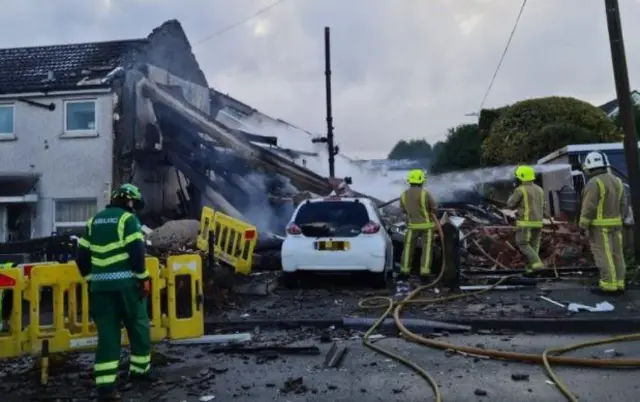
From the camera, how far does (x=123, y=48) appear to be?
19.0 meters

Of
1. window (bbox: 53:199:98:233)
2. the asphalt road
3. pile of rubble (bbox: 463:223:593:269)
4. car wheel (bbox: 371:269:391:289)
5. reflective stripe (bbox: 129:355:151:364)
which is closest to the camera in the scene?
A: the asphalt road

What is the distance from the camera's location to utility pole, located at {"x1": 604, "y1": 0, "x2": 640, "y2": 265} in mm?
10609

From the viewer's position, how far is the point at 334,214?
10.7m

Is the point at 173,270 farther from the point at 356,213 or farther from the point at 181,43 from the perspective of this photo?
the point at 181,43

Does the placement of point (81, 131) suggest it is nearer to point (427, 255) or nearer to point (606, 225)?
point (427, 255)

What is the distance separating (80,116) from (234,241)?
7.85m

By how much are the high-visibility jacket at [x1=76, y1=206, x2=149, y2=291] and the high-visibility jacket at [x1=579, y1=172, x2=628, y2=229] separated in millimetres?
6312

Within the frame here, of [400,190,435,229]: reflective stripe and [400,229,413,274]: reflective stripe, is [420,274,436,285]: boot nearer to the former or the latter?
[400,229,413,274]: reflective stripe

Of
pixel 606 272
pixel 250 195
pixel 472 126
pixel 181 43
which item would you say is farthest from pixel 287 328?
pixel 472 126

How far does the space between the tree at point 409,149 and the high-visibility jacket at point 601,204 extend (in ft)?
246

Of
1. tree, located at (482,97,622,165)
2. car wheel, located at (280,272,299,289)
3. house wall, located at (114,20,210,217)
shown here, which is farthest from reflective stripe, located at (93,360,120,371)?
tree, located at (482,97,622,165)

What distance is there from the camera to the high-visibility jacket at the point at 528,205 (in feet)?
37.4

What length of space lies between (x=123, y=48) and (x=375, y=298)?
509 inches

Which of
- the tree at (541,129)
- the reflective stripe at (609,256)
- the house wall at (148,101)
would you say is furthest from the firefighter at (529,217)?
the tree at (541,129)
